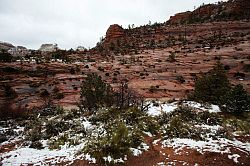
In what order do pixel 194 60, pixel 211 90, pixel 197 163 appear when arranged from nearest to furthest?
pixel 197 163 < pixel 211 90 < pixel 194 60

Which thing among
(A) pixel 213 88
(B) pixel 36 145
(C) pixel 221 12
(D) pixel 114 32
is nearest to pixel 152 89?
(A) pixel 213 88

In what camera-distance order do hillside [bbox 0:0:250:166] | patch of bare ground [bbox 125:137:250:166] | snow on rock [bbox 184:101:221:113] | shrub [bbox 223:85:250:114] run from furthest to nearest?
snow on rock [bbox 184:101:221:113] → shrub [bbox 223:85:250:114] → hillside [bbox 0:0:250:166] → patch of bare ground [bbox 125:137:250:166]

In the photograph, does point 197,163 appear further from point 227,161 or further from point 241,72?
point 241,72

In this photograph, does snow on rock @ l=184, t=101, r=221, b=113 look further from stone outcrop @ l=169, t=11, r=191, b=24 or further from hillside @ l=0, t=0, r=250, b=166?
stone outcrop @ l=169, t=11, r=191, b=24

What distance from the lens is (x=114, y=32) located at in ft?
271

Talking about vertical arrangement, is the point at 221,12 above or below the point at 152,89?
above

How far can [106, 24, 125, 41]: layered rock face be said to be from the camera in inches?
3209

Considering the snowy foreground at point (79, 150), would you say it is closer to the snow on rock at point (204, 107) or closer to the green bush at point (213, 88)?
the snow on rock at point (204, 107)

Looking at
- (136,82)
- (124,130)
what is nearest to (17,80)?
(136,82)

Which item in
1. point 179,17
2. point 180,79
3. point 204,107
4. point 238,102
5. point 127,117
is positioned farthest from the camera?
point 179,17

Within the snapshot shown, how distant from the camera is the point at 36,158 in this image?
13.5 metres

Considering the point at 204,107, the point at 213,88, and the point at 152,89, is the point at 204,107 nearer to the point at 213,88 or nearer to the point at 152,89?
the point at 213,88

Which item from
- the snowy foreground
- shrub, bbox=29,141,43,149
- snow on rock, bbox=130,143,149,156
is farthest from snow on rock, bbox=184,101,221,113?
shrub, bbox=29,141,43,149

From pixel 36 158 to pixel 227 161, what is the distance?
27.6 ft
